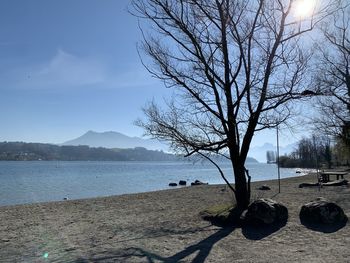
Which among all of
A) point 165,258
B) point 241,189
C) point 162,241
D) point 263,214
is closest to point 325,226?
point 263,214

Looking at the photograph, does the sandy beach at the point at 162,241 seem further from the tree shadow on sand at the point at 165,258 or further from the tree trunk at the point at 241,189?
the tree trunk at the point at 241,189

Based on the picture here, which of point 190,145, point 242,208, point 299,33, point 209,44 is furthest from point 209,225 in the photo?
point 299,33

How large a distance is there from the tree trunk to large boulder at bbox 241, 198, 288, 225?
136 centimetres

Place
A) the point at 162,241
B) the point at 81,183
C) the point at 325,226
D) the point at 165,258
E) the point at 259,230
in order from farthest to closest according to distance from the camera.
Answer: the point at 81,183 < the point at 325,226 < the point at 259,230 < the point at 162,241 < the point at 165,258

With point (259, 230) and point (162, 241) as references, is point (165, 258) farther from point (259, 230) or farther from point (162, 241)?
point (259, 230)

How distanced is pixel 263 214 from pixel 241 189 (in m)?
1.92

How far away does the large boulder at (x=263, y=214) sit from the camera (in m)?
10.6

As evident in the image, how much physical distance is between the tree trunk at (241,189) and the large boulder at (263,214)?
1355 mm

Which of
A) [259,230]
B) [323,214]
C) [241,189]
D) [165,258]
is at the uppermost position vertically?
[241,189]

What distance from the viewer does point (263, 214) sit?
1064 centimetres

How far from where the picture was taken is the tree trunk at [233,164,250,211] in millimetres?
12398

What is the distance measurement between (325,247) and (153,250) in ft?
11.4

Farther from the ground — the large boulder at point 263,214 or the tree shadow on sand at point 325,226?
the large boulder at point 263,214

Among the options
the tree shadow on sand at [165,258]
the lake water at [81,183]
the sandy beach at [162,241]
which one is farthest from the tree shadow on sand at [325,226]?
the lake water at [81,183]
